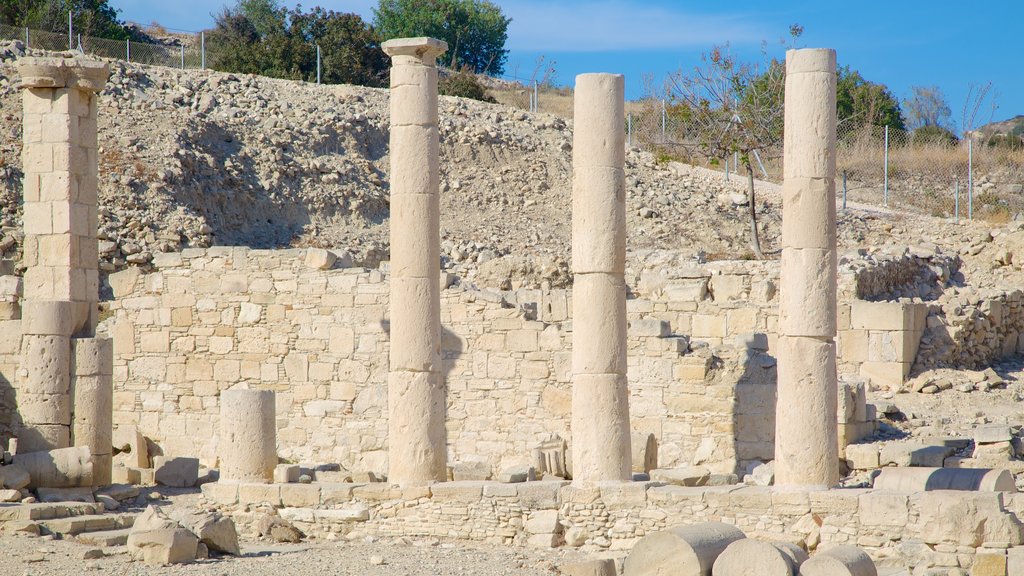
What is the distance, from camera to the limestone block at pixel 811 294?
11945 millimetres

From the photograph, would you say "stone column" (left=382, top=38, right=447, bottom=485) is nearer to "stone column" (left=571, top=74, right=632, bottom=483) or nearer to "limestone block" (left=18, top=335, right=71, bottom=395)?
A: "stone column" (left=571, top=74, right=632, bottom=483)

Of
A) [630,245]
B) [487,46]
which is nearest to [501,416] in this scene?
[630,245]

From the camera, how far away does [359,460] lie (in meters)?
17.6

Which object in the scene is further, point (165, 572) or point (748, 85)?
point (748, 85)

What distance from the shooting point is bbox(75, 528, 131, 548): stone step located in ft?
40.2

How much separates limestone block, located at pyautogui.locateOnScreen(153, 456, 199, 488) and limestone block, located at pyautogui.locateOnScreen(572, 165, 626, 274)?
6271 mm

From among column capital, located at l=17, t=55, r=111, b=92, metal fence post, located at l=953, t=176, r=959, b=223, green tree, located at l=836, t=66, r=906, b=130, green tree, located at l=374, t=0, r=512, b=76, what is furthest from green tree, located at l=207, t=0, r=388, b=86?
column capital, located at l=17, t=55, r=111, b=92

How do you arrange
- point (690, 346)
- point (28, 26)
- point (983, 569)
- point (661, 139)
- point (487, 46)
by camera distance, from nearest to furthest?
point (983, 569), point (690, 346), point (661, 139), point (28, 26), point (487, 46)

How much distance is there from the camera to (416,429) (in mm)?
13508

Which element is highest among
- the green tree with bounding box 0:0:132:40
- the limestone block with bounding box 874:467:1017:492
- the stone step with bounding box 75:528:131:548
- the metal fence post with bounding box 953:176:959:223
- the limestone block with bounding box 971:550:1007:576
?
the green tree with bounding box 0:0:132:40

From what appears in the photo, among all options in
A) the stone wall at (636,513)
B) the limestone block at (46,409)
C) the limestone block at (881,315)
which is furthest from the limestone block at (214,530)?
the limestone block at (881,315)

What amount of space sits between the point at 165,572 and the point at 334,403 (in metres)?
7.19

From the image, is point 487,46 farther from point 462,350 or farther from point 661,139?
point 462,350

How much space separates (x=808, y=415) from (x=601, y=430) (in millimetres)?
2104
